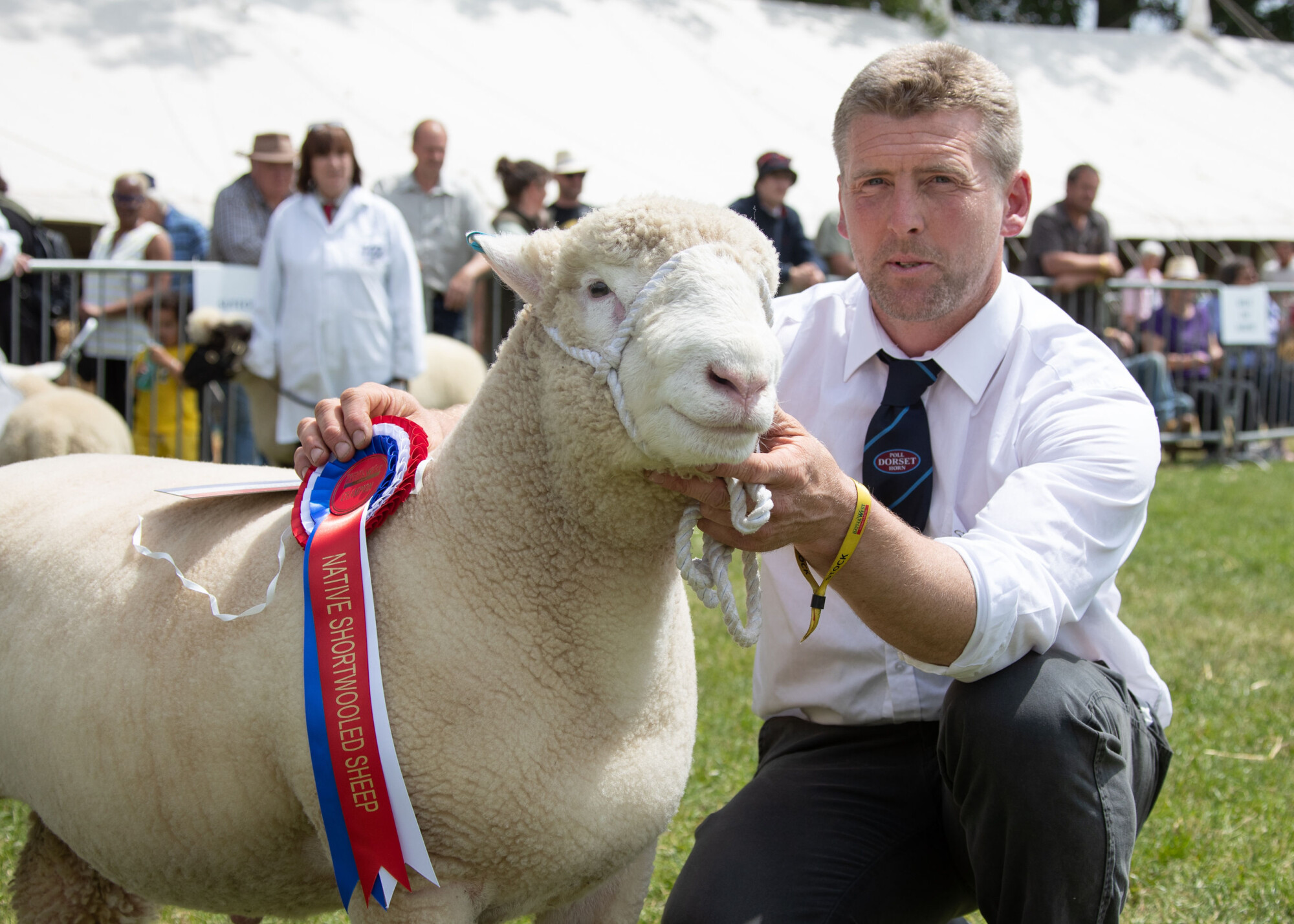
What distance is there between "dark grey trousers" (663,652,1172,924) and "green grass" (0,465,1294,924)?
0.65m

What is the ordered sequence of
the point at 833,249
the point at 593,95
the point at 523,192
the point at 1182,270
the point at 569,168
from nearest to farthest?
the point at 523,192 → the point at 569,168 → the point at 833,249 → the point at 1182,270 → the point at 593,95

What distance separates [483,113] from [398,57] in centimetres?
107

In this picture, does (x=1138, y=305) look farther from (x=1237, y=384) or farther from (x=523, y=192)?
(x=523, y=192)

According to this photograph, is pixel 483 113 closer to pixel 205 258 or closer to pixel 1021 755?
pixel 205 258

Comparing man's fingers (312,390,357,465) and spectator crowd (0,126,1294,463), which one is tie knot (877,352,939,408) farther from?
man's fingers (312,390,357,465)

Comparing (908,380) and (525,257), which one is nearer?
(525,257)

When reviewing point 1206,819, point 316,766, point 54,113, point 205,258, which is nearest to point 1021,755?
point 316,766

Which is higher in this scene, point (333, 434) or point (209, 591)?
point (333, 434)

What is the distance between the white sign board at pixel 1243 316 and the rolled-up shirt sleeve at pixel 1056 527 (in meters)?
9.09

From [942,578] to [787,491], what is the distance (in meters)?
0.33

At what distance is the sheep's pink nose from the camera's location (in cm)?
144

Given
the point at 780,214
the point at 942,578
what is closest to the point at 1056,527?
the point at 942,578

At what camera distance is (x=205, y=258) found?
22.6 ft

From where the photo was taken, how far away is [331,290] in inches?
195
